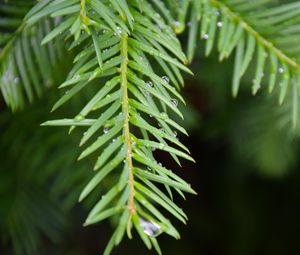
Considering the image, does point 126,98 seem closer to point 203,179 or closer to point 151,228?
point 151,228

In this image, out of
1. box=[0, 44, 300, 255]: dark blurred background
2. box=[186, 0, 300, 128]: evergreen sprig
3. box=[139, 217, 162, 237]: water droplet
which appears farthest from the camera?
box=[0, 44, 300, 255]: dark blurred background

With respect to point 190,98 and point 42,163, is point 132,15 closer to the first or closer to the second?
point 42,163

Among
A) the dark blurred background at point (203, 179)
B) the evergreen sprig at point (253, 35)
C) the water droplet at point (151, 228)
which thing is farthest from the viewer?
the dark blurred background at point (203, 179)

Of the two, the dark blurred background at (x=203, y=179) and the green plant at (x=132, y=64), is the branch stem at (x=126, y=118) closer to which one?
the green plant at (x=132, y=64)

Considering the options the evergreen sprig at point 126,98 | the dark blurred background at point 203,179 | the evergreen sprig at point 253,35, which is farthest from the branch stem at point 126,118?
the dark blurred background at point 203,179

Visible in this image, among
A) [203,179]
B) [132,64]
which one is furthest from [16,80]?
[203,179]

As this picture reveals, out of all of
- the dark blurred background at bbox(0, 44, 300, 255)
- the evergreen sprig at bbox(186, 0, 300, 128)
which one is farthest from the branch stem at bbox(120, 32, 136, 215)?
the dark blurred background at bbox(0, 44, 300, 255)

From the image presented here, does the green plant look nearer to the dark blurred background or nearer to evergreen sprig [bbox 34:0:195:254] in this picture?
evergreen sprig [bbox 34:0:195:254]
